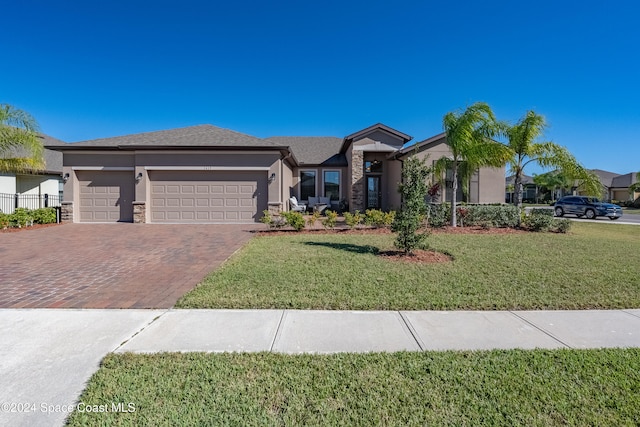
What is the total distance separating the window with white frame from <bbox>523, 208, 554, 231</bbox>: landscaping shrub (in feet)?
37.5

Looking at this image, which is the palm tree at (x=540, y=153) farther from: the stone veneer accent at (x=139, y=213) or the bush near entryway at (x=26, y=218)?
the bush near entryway at (x=26, y=218)

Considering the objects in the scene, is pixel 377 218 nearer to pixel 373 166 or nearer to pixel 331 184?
pixel 373 166

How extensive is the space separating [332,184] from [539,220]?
12.3 meters

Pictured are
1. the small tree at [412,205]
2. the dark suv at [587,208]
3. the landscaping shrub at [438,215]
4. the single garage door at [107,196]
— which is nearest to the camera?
the small tree at [412,205]

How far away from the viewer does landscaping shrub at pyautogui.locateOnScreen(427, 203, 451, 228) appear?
13.5 m

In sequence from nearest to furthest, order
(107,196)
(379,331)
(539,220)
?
(379,331) < (539,220) < (107,196)

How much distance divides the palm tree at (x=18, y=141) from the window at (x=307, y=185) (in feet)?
45.3

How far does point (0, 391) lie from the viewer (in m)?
2.56

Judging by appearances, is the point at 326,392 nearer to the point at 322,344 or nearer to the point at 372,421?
the point at 372,421

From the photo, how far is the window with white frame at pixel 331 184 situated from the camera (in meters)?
21.6

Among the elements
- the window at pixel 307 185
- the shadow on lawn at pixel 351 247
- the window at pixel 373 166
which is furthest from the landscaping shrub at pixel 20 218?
the window at pixel 373 166

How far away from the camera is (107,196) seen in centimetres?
1510

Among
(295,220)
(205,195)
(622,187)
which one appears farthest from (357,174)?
(622,187)

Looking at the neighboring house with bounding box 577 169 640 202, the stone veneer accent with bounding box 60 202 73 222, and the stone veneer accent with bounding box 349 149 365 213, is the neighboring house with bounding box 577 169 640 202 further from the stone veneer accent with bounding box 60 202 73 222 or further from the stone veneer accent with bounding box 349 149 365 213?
the stone veneer accent with bounding box 60 202 73 222
